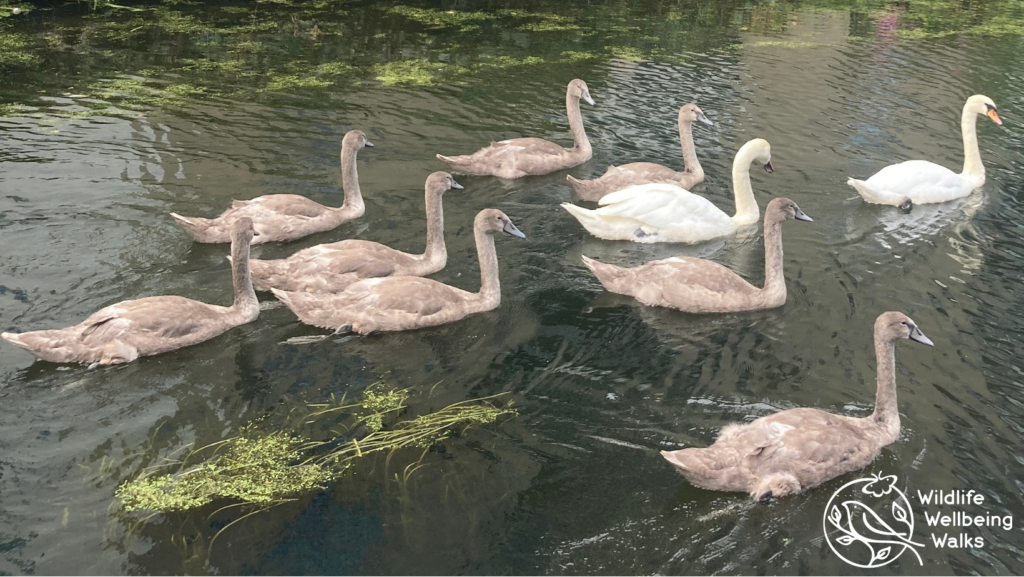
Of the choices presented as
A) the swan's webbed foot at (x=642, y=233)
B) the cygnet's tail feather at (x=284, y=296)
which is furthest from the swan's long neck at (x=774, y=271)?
the cygnet's tail feather at (x=284, y=296)

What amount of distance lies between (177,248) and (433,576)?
585 centimetres

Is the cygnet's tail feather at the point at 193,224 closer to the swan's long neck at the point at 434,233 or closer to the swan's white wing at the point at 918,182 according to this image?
the swan's long neck at the point at 434,233

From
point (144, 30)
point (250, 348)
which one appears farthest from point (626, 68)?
point (250, 348)

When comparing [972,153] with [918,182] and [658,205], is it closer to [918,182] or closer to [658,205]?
[918,182]

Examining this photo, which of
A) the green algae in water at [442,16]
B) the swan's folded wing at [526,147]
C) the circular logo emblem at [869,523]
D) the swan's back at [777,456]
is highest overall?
the green algae in water at [442,16]

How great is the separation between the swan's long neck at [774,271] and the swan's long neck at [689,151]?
3267 mm

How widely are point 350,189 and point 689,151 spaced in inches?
189

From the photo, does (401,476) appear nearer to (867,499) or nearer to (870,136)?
(867,499)

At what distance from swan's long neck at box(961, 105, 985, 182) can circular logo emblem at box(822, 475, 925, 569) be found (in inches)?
307

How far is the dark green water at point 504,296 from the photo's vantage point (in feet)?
18.8

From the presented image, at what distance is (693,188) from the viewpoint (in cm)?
1221

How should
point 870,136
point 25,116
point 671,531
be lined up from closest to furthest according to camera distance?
point 671,531
point 25,116
point 870,136

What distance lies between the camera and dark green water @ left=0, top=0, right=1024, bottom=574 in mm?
5723

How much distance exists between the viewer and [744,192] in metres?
11.0
